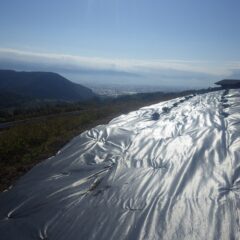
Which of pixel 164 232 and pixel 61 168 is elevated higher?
pixel 164 232

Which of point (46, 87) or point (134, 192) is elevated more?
point (134, 192)

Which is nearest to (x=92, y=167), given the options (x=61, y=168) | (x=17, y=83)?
(x=61, y=168)

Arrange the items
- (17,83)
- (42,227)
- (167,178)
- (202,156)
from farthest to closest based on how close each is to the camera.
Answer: (17,83) → (202,156) → (167,178) → (42,227)

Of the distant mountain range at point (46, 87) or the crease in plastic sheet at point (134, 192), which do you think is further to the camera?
the distant mountain range at point (46, 87)

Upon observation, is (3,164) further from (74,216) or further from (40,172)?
(74,216)

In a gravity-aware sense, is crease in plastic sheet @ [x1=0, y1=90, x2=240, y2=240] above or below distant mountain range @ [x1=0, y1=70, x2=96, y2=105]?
above

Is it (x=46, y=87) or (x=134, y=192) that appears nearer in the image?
(x=134, y=192)

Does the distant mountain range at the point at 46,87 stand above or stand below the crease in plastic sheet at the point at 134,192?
below

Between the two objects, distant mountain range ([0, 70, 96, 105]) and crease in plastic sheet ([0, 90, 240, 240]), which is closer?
crease in plastic sheet ([0, 90, 240, 240])
